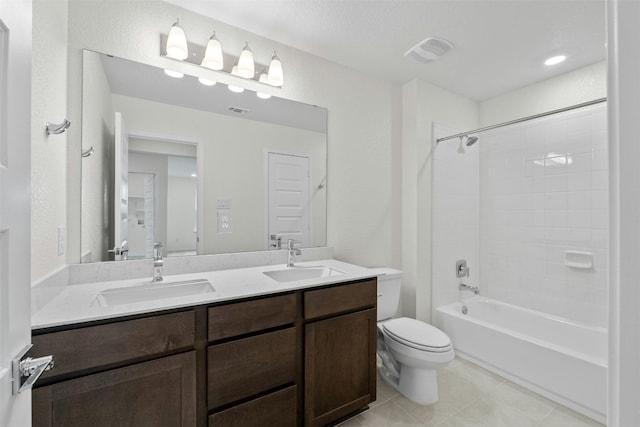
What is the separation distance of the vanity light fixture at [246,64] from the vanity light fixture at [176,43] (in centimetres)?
33

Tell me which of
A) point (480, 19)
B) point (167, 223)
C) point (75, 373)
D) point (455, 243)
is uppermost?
point (480, 19)

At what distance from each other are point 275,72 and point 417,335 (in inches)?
81.2

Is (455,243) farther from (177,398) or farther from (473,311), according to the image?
(177,398)

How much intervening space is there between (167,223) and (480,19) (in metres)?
2.36

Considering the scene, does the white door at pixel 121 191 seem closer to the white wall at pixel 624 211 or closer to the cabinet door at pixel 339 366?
the cabinet door at pixel 339 366

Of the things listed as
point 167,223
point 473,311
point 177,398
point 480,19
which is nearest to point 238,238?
point 167,223

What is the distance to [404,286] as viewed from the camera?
8.72ft

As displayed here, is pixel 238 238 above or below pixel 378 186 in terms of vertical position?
below

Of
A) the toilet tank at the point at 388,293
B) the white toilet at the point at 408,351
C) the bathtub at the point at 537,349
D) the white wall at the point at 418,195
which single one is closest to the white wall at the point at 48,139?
the white toilet at the point at 408,351

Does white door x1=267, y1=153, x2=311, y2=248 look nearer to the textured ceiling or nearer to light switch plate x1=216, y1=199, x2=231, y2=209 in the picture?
light switch plate x1=216, y1=199, x2=231, y2=209

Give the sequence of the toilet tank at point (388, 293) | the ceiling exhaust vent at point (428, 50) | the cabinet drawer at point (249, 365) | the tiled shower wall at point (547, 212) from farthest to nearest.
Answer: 1. the tiled shower wall at point (547, 212)
2. the toilet tank at point (388, 293)
3. the ceiling exhaust vent at point (428, 50)
4. the cabinet drawer at point (249, 365)

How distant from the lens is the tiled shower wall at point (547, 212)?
229 centimetres

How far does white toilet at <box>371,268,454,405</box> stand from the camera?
182 centimetres

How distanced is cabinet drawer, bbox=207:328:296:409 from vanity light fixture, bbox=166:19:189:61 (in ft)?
5.23
